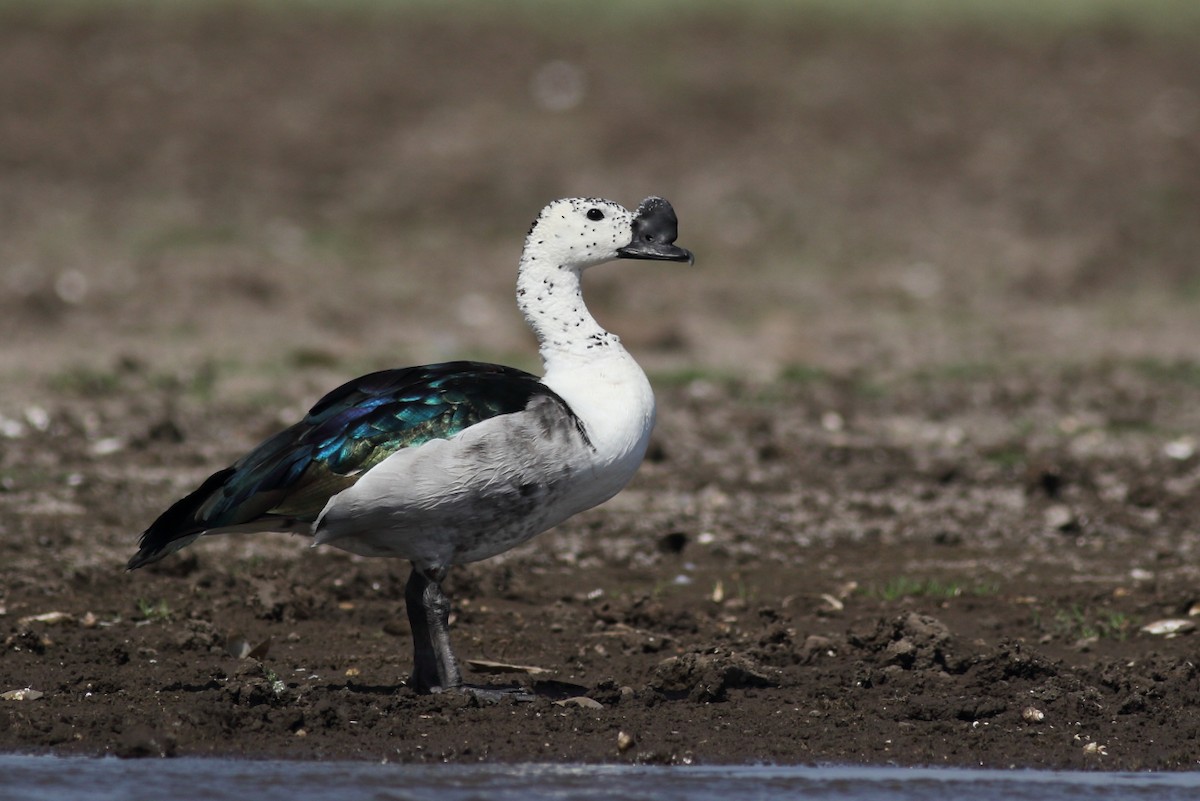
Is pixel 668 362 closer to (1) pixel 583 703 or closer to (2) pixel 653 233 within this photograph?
(2) pixel 653 233

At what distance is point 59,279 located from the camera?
15328 mm

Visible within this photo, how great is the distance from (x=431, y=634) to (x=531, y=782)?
0.97 metres

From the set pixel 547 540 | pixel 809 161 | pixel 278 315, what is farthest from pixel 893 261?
pixel 547 540

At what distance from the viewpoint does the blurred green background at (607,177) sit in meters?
14.8

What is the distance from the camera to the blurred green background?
14828 millimetres

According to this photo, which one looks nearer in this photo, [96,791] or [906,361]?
[96,791]

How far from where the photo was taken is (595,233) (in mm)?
6973

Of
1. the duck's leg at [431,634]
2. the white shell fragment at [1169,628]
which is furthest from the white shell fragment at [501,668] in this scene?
the white shell fragment at [1169,628]

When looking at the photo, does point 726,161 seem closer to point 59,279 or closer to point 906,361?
point 906,361

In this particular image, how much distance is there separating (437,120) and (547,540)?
10.6m

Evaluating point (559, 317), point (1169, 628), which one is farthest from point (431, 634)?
point (1169, 628)

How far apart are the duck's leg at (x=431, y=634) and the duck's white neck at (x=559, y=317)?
0.90 meters

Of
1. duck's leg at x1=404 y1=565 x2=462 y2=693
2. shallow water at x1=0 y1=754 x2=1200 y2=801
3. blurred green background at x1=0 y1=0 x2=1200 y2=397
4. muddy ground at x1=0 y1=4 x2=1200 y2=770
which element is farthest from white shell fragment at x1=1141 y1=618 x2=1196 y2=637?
blurred green background at x1=0 y1=0 x2=1200 y2=397

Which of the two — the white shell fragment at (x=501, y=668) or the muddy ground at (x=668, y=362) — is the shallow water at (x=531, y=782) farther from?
the white shell fragment at (x=501, y=668)
